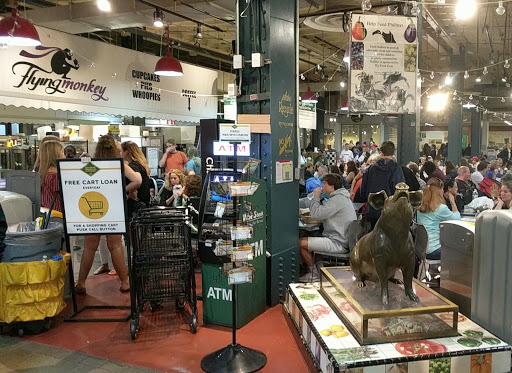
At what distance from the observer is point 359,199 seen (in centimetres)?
578

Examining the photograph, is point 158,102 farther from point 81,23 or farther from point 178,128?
point 178,128

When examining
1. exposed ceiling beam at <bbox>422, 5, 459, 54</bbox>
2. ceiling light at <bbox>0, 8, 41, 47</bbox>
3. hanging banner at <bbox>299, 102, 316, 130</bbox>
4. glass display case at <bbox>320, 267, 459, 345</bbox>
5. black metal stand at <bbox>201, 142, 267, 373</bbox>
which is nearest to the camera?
glass display case at <bbox>320, 267, 459, 345</bbox>

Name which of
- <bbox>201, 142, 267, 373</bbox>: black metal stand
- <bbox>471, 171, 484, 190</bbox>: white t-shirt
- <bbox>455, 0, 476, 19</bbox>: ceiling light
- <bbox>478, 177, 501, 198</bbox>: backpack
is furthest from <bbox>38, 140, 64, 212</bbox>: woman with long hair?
<bbox>471, 171, 484, 190</bbox>: white t-shirt

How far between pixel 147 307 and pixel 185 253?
1.02m

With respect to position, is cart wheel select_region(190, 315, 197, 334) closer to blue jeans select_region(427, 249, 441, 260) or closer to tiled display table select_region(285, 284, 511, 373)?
tiled display table select_region(285, 284, 511, 373)

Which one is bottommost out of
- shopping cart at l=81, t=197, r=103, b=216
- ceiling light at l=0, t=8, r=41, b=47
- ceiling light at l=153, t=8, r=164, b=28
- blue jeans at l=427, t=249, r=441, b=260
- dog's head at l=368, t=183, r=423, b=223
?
blue jeans at l=427, t=249, r=441, b=260

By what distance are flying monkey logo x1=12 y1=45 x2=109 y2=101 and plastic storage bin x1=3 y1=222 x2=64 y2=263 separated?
12.6 ft

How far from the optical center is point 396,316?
262cm

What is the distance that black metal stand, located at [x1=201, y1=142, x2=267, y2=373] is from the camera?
335cm

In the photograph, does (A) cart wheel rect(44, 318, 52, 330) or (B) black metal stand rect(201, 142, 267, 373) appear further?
(A) cart wheel rect(44, 318, 52, 330)

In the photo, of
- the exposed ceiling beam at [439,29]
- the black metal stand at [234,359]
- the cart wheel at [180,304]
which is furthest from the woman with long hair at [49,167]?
the exposed ceiling beam at [439,29]

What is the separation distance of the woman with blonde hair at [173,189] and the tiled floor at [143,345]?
5.59 feet

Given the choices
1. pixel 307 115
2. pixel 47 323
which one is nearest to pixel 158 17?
pixel 307 115

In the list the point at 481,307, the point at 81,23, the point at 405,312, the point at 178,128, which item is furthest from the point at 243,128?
the point at 178,128
